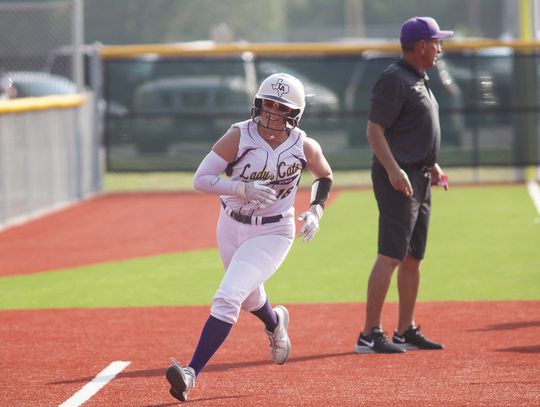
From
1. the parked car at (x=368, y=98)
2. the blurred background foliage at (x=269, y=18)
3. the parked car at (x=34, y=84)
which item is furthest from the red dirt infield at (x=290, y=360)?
the blurred background foliage at (x=269, y=18)

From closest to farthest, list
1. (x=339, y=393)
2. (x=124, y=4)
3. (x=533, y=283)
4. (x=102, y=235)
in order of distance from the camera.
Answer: (x=339, y=393) → (x=533, y=283) → (x=102, y=235) → (x=124, y=4)

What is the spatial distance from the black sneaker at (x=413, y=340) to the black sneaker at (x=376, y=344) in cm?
17

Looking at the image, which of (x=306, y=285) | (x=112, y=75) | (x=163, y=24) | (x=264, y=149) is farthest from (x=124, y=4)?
(x=264, y=149)

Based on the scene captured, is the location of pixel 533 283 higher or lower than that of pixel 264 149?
lower

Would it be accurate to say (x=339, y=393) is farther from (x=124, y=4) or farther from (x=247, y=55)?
(x=124, y=4)

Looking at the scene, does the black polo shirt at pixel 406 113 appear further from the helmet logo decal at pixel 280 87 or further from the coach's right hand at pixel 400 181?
→ the helmet logo decal at pixel 280 87

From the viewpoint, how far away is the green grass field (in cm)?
1048

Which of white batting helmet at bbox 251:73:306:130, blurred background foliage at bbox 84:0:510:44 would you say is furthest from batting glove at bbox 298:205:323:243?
blurred background foliage at bbox 84:0:510:44

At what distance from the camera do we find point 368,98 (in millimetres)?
20812

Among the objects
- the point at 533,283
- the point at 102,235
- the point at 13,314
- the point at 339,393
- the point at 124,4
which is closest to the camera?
the point at 339,393

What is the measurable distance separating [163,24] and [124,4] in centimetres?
209

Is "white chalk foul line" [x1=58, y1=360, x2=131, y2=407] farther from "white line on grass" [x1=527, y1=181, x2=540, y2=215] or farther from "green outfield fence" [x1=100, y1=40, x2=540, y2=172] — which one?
"green outfield fence" [x1=100, y1=40, x2=540, y2=172]

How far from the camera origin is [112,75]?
21.2m

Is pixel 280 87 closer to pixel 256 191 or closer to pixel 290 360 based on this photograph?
pixel 256 191
